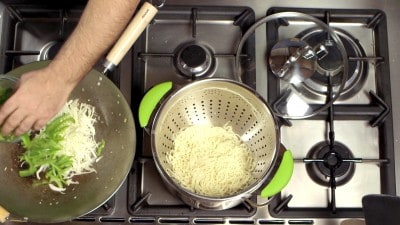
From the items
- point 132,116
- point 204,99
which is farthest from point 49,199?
point 204,99

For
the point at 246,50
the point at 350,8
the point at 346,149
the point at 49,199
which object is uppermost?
the point at 350,8

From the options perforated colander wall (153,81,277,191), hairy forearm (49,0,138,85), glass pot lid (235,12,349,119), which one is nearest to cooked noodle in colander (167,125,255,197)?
perforated colander wall (153,81,277,191)

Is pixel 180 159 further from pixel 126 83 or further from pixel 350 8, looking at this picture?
pixel 350 8

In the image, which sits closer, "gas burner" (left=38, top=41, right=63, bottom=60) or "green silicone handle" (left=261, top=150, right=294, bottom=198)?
"green silicone handle" (left=261, top=150, right=294, bottom=198)

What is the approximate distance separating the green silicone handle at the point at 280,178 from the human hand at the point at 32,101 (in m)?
0.41

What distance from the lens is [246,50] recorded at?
1.01 metres

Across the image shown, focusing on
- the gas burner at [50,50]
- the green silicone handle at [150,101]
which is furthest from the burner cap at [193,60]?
the gas burner at [50,50]

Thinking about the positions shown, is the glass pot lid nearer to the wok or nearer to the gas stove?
the gas stove

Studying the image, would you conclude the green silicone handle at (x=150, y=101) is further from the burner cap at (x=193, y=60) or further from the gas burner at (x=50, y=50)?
the gas burner at (x=50, y=50)

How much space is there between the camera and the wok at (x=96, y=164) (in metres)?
0.85

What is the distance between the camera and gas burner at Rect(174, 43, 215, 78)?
98 centimetres

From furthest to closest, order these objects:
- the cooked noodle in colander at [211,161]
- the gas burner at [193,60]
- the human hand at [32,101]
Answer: the gas burner at [193,60] → the cooked noodle in colander at [211,161] → the human hand at [32,101]

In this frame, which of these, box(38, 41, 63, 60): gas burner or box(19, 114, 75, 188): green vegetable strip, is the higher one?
box(38, 41, 63, 60): gas burner

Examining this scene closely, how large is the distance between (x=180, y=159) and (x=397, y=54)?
54 cm
